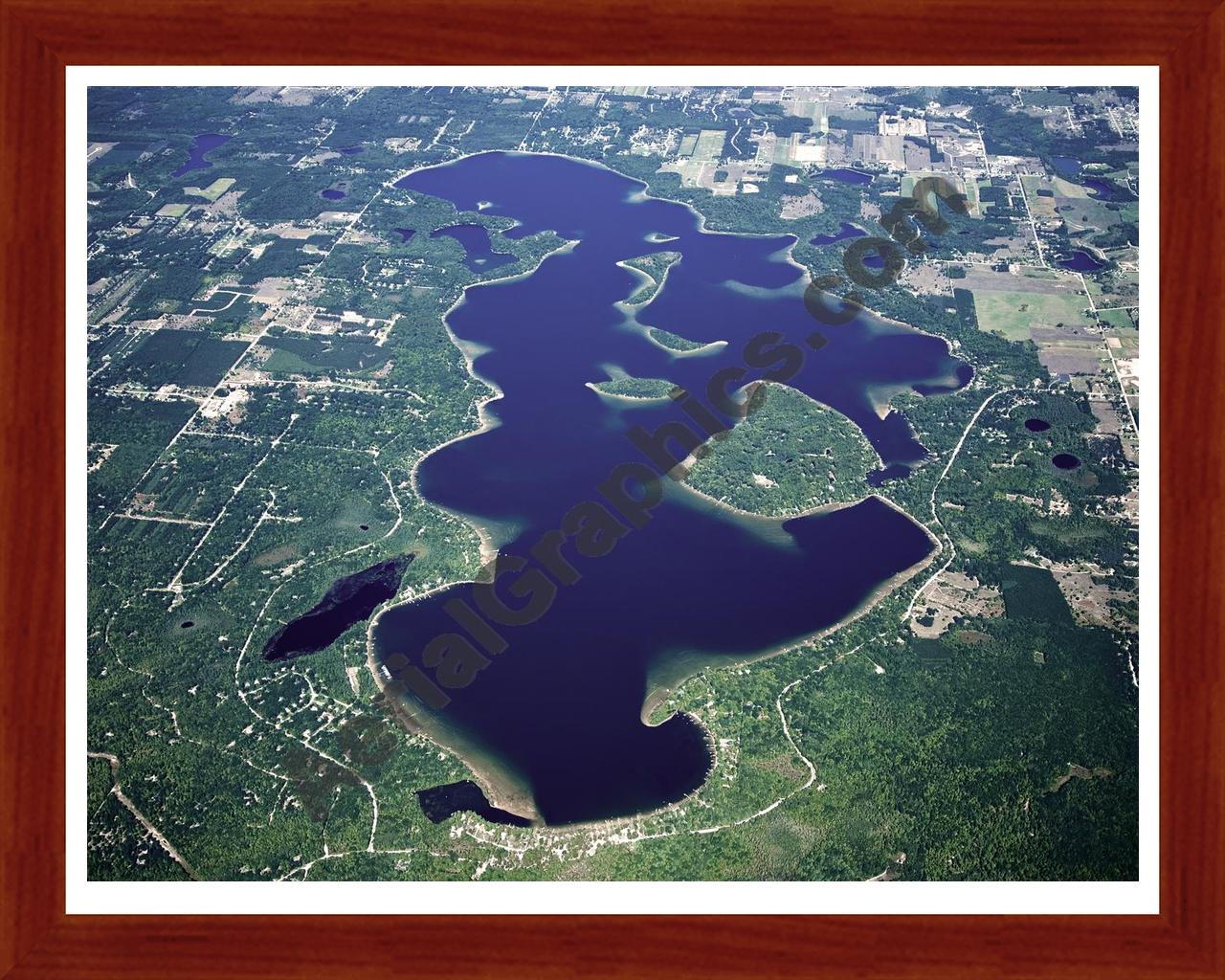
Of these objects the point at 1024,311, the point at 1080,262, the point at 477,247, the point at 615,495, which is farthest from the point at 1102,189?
the point at 615,495

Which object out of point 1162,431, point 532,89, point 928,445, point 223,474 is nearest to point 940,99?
point 532,89

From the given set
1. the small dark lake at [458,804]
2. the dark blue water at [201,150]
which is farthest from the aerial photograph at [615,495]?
the dark blue water at [201,150]

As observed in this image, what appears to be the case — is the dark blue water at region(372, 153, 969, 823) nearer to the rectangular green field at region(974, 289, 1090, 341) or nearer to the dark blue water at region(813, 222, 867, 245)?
the dark blue water at region(813, 222, 867, 245)

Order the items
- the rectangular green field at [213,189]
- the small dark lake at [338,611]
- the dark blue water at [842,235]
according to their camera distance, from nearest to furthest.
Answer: the small dark lake at [338,611], the dark blue water at [842,235], the rectangular green field at [213,189]

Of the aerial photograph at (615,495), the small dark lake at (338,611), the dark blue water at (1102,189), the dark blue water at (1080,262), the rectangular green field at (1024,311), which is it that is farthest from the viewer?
the dark blue water at (1102,189)

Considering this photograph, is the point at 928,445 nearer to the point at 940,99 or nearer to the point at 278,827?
the point at 278,827

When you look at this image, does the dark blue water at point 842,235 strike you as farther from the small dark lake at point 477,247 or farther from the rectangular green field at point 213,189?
the rectangular green field at point 213,189

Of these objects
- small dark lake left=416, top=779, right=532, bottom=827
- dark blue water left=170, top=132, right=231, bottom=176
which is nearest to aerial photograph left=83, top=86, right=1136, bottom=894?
small dark lake left=416, top=779, right=532, bottom=827
